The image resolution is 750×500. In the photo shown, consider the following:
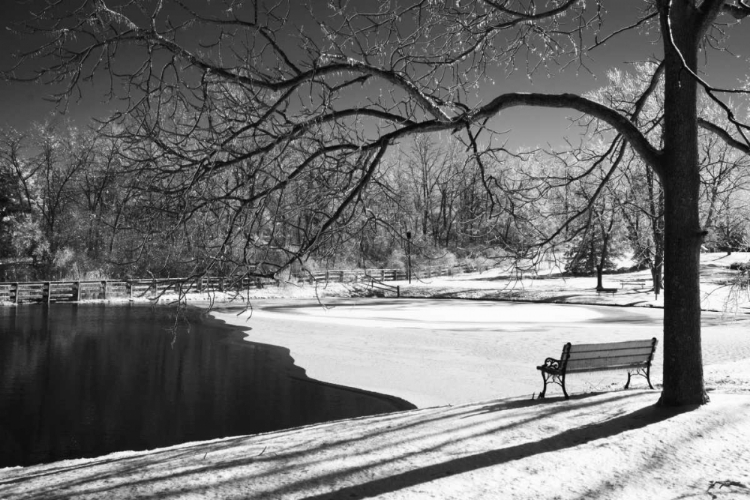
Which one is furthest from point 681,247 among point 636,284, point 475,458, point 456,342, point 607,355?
point 636,284

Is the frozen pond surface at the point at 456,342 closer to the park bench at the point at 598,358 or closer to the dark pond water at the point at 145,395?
the park bench at the point at 598,358

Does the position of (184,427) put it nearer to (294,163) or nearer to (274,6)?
(294,163)

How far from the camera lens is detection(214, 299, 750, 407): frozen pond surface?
37.4 ft

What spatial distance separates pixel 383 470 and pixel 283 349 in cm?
1267

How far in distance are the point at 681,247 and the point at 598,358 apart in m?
2.92

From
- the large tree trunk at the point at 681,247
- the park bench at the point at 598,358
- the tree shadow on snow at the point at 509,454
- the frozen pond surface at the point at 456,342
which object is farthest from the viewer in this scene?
the frozen pond surface at the point at 456,342

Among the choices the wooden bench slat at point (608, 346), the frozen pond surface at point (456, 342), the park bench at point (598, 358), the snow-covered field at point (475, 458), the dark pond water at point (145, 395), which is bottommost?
the dark pond water at point (145, 395)

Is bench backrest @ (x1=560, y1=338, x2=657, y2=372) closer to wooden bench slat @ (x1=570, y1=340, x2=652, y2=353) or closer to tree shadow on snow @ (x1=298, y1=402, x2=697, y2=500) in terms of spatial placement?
wooden bench slat @ (x1=570, y1=340, x2=652, y2=353)

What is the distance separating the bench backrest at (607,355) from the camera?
8.25 meters

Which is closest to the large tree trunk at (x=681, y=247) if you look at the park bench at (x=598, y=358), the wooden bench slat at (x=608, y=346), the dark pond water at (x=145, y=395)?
the park bench at (x=598, y=358)

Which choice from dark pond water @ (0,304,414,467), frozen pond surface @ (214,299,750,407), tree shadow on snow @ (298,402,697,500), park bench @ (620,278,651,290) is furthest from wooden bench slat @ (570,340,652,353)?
park bench @ (620,278,651,290)

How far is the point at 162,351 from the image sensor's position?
54.2 feet

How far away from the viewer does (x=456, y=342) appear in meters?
16.7

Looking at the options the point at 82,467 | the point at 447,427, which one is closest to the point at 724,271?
the point at 447,427
